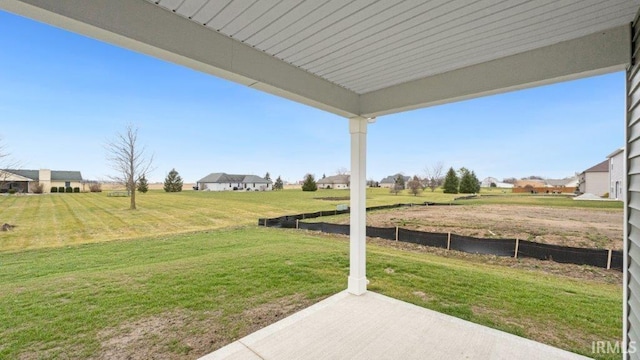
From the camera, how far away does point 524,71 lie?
1.76 metres

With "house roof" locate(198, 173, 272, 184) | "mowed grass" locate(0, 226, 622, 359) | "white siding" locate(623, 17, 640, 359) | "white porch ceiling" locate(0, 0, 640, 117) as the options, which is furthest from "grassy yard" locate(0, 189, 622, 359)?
"white porch ceiling" locate(0, 0, 640, 117)

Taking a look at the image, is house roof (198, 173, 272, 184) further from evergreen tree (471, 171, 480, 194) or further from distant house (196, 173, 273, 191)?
evergreen tree (471, 171, 480, 194)

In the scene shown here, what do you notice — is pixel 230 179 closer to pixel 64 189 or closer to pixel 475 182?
pixel 64 189

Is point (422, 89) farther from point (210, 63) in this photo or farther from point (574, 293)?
point (574, 293)

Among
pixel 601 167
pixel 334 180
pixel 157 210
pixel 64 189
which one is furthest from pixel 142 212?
pixel 601 167

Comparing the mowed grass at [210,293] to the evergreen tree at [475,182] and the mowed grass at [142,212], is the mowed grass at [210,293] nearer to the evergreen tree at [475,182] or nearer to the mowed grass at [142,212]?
the mowed grass at [142,212]

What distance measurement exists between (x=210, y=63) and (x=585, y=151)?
371cm

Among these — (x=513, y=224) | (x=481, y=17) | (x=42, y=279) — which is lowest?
(x=42, y=279)

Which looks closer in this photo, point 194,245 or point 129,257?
point 129,257

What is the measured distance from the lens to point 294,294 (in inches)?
109

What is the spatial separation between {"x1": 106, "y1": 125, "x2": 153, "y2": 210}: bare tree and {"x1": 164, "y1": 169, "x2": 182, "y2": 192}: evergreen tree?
0.27m

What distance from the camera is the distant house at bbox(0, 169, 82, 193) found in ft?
7.02

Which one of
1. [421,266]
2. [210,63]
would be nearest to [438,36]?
[210,63]

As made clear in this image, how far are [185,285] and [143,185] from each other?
4.99 feet
